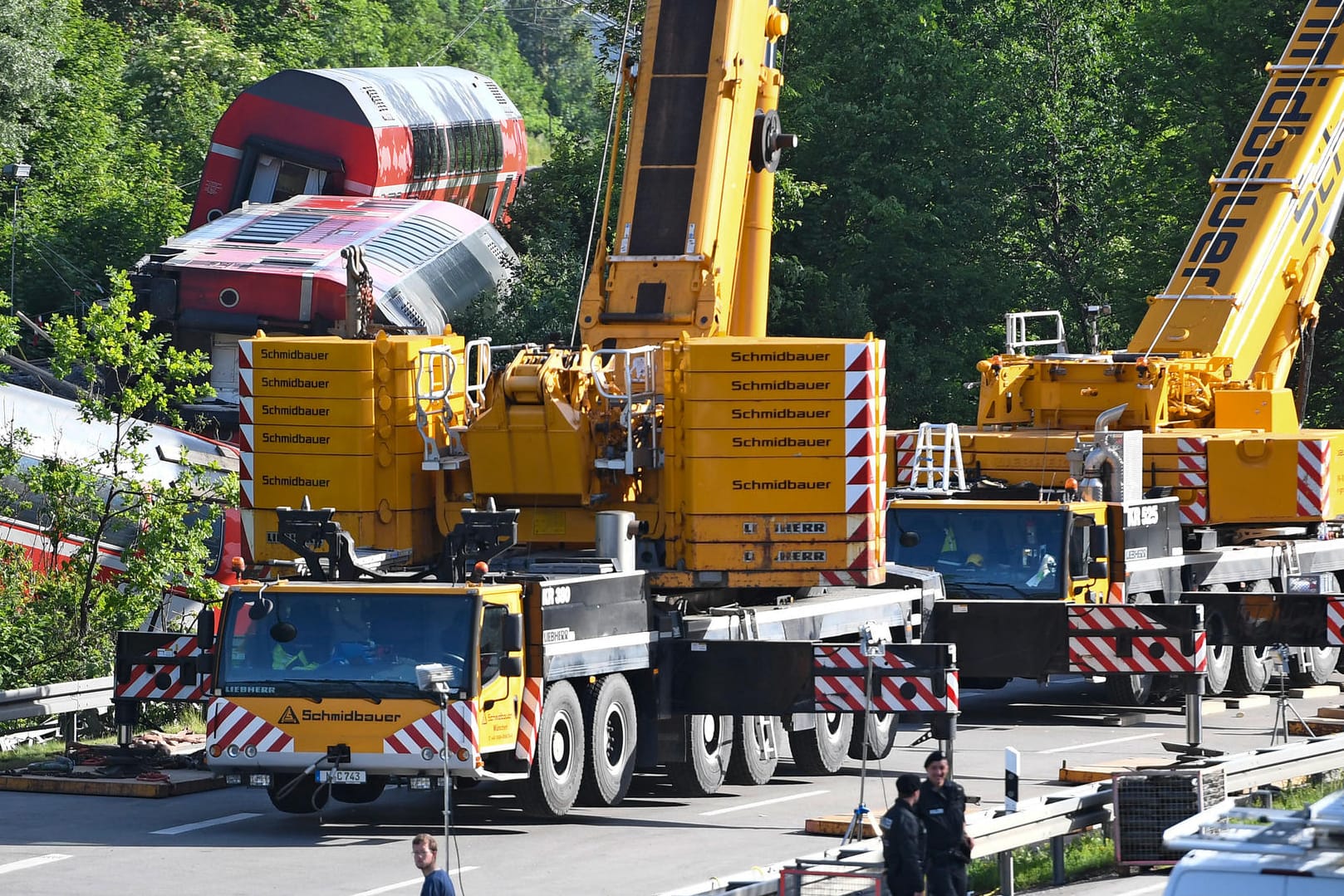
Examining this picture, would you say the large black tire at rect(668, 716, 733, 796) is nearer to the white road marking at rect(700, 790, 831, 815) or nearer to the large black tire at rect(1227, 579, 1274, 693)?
the white road marking at rect(700, 790, 831, 815)

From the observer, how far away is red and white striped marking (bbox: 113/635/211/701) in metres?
18.5

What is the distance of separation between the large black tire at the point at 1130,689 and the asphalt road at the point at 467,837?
2839 millimetres

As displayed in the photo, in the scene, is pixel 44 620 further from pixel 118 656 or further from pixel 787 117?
pixel 787 117

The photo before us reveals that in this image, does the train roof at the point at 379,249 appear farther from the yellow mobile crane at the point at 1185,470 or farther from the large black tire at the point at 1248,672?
the large black tire at the point at 1248,672

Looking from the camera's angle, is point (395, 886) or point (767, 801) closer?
point (395, 886)

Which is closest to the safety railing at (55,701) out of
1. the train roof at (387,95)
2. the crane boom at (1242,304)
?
the crane boom at (1242,304)

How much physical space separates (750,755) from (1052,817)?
5392 millimetres

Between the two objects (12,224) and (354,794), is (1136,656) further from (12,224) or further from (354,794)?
(12,224)

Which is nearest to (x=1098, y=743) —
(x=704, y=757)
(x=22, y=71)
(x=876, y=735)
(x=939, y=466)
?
(x=876, y=735)

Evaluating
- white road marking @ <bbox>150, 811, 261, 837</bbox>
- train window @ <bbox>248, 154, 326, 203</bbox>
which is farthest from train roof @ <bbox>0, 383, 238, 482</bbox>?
train window @ <bbox>248, 154, 326, 203</bbox>

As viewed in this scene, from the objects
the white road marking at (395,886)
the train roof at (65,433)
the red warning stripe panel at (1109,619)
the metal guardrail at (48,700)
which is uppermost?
the train roof at (65,433)

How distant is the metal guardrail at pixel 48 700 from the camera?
67.9ft

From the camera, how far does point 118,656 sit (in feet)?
61.3

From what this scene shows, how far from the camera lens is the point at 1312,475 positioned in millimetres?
26203
